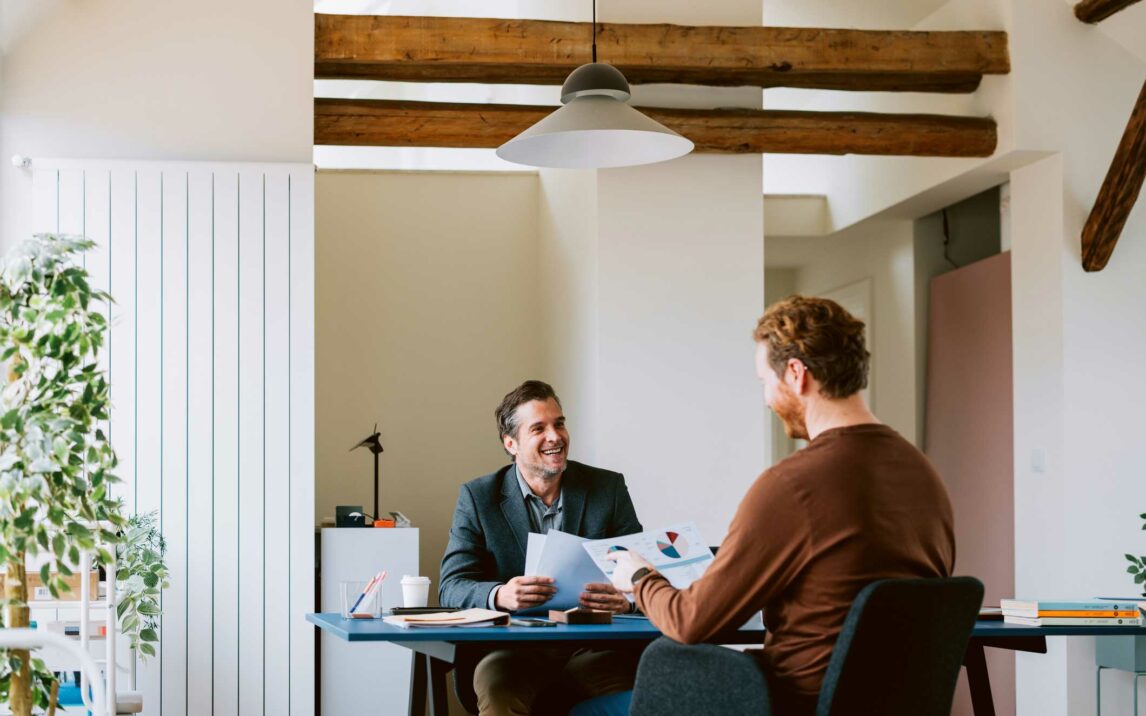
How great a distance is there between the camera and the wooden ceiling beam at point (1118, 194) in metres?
5.48

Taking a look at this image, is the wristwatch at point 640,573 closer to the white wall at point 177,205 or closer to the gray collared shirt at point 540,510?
the gray collared shirt at point 540,510

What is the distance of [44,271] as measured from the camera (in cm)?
283

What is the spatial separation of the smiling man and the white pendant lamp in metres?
0.73

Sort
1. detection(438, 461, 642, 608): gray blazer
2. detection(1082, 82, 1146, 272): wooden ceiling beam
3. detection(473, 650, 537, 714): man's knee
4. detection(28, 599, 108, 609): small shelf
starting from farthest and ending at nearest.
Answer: detection(1082, 82, 1146, 272): wooden ceiling beam, detection(28, 599, 108, 609): small shelf, detection(438, 461, 642, 608): gray blazer, detection(473, 650, 537, 714): man's knee

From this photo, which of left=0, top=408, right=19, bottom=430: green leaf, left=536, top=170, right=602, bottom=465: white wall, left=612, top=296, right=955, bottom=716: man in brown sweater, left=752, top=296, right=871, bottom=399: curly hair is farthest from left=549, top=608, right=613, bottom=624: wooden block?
left=536, top=170, right=602, bottom=465: white wall

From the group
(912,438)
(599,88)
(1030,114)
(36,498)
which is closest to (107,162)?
(599,88)

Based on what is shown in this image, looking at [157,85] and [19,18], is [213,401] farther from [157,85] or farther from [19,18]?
[19,18]

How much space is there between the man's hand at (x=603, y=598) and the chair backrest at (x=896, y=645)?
1091 mm

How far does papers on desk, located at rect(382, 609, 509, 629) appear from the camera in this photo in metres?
3.06

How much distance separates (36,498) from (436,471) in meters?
4.43

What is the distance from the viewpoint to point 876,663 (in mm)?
2400

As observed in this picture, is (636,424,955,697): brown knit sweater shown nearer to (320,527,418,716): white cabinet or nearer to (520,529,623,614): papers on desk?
(520,529,623,614): papers on desk

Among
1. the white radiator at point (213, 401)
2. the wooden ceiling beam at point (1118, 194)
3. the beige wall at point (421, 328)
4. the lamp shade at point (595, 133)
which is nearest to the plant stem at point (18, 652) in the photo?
the lamp shade at point (595, 133)

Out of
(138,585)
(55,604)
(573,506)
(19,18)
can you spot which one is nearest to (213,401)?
(138,585)
